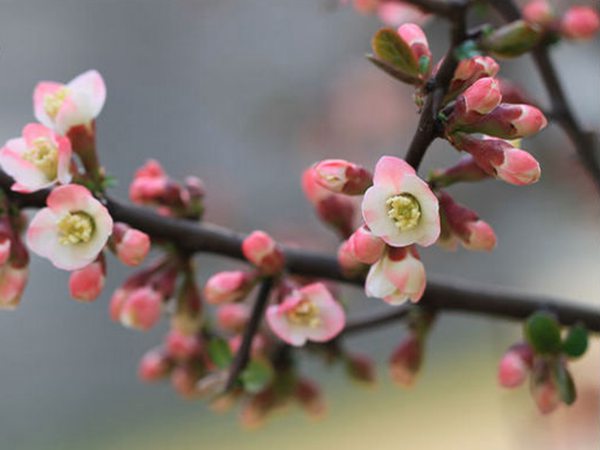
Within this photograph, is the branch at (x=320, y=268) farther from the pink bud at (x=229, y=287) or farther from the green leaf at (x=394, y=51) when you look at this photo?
the green leaf at (x=394, y=51)

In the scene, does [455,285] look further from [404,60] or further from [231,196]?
[231,196]

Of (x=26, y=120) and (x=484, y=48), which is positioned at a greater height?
(x=484, y=48)

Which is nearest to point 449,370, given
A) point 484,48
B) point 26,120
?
point 26,120

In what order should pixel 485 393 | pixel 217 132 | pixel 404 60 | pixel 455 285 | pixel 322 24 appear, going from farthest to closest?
pixel 217 132, pixel 322 24, pixel 485 393, pixel 455 285, pixel 404 60

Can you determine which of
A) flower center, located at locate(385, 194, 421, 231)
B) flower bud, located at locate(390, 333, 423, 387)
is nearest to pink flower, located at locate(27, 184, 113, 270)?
flower center, located at locate(385, 194, 421, 231)

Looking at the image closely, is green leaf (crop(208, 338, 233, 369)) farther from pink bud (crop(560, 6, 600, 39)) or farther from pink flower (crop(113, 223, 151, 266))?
pink bud (crop(560, 6, 600, 39))

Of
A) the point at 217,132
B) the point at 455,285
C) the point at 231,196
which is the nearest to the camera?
the point at 455,285
